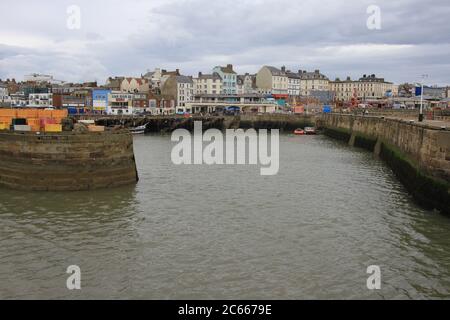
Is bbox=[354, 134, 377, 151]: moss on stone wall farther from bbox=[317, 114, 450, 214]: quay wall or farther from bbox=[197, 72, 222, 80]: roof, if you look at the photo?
bbox=[197, 72, 222, 80]: roof

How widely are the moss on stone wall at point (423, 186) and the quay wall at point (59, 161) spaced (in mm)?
18798

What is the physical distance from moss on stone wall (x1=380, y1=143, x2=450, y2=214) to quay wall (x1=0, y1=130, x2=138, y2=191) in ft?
61.7

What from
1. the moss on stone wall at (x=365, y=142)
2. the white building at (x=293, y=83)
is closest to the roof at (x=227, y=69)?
the white building at (x=293, y=83)

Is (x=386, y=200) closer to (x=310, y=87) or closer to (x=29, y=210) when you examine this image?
(x=29, y=210)

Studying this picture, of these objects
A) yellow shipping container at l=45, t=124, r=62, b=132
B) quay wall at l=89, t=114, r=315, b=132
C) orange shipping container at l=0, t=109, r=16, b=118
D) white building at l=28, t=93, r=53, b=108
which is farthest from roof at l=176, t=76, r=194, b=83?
yellow shipping container at l=45, t=124, r=62, b=132

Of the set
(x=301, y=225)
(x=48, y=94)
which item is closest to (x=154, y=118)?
(x=48, y=94)

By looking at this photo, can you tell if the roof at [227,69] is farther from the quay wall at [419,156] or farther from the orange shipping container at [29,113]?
the orange shipping container at [29,113]

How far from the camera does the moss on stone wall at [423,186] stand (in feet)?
75.3

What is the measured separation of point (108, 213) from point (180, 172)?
1432cm

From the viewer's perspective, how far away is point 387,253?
17.8m

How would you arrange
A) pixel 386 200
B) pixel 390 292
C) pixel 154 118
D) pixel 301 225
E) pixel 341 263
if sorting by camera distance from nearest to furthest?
1. pixel 390 292
2. pixel 341 263
3. pixel 301 225
4. pixel 386 200
5. pixel 154 118

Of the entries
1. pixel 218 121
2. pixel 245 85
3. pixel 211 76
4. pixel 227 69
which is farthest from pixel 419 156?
pixel 245 85

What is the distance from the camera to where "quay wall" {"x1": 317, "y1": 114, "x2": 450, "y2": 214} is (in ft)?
78.3

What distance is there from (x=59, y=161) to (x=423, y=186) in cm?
2182
